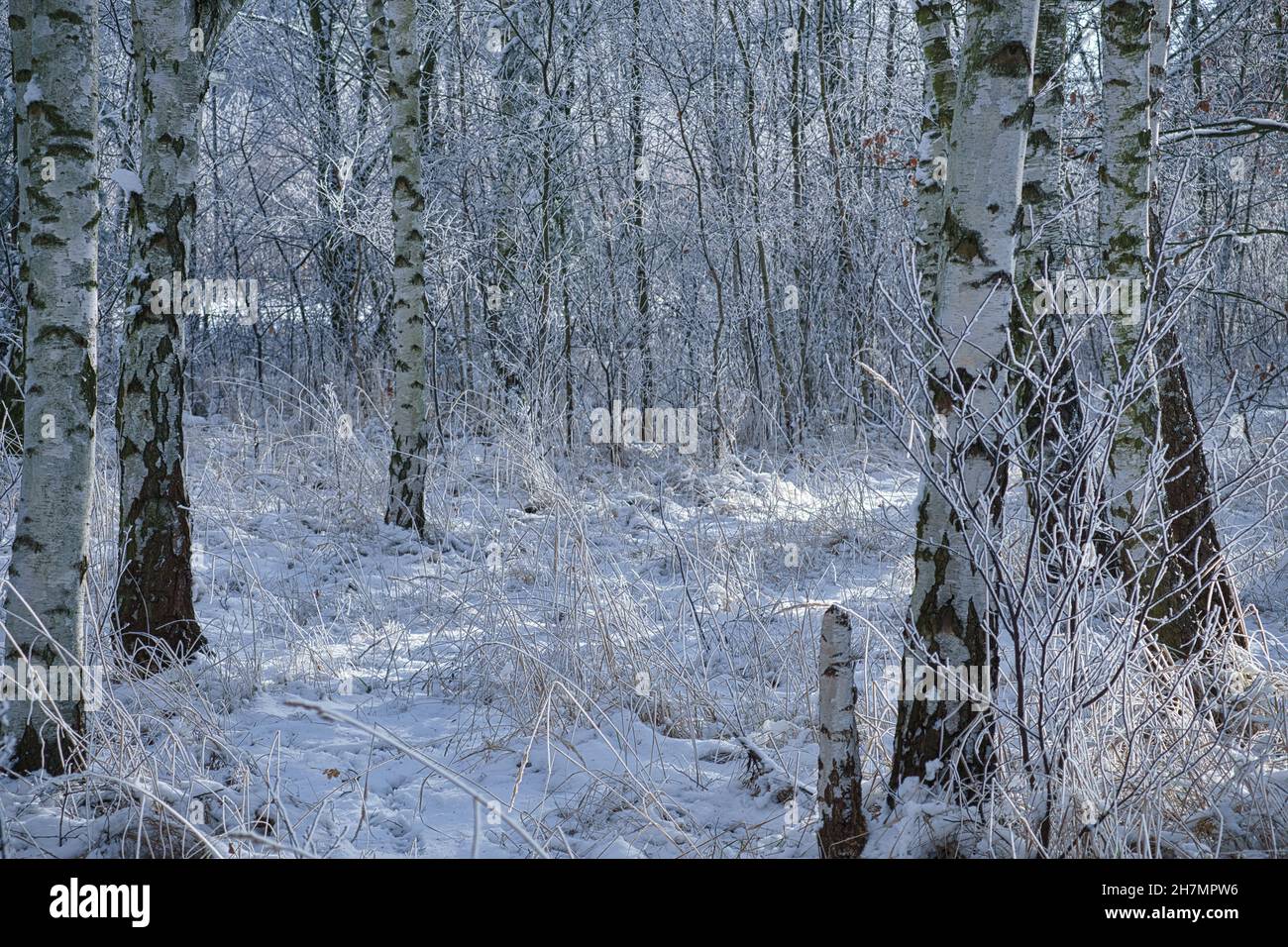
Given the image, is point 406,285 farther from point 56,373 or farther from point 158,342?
point 56,373

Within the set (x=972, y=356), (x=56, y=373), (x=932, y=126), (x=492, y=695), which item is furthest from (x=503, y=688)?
(x=932, y=126)

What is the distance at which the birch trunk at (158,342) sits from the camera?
3.97m

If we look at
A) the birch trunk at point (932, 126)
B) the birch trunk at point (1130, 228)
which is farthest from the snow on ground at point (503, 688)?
the birch trunk at point (932, 126)

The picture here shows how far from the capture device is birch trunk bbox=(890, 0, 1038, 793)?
97.3 inches

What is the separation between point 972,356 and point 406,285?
481cm

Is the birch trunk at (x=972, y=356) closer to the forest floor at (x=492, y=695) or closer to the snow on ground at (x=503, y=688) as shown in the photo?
the forest floor at (x=492, y=695)

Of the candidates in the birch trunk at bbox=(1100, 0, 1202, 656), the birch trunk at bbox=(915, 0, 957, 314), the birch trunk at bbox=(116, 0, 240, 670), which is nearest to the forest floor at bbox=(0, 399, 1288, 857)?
the birch trunk at bbox=(116, 0, 240, 670)

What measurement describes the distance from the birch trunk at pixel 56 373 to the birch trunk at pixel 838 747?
219 cm

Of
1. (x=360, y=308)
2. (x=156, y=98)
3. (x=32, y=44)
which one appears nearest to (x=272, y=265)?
(x=360, y=308)

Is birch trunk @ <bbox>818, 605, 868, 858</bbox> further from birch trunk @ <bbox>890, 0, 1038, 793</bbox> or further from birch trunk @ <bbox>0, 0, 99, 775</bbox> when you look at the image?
birch trunk @ <bbox>0, 0, 99, 775</bbox>

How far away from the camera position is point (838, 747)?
8.05 feet

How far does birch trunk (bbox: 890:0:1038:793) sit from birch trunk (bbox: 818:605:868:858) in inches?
7.4

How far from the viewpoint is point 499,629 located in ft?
13.8
